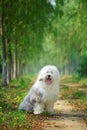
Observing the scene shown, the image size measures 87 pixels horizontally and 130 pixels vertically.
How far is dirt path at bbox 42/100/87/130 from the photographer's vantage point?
945 centimetres

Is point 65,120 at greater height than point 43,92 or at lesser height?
lesser

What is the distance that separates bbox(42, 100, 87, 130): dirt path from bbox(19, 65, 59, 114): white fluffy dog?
497 mm

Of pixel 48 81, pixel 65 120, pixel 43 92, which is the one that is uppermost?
pixel 48 81

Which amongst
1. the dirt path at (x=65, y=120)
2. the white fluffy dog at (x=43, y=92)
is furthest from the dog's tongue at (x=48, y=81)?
the dirt path at (x=65, y=120)

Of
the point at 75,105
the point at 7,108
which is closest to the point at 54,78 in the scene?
the point at 7,108

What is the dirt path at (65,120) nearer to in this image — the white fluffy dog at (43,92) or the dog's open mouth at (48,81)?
the white fluffy dog at (43,92)

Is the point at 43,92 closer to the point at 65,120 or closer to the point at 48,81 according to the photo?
the point at 48,81

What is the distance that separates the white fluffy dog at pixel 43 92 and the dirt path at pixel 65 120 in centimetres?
50

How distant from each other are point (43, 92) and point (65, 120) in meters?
1.05

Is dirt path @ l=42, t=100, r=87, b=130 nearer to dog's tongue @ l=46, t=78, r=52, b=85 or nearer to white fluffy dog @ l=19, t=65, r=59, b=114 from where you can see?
white fluffy dog @ l=19, t=65, r=59, b=114

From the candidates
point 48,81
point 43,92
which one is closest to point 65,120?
point 43,92

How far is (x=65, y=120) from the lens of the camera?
1045 centimetres

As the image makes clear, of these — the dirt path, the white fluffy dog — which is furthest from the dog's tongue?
the dirt path

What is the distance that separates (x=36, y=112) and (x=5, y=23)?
1142cm
